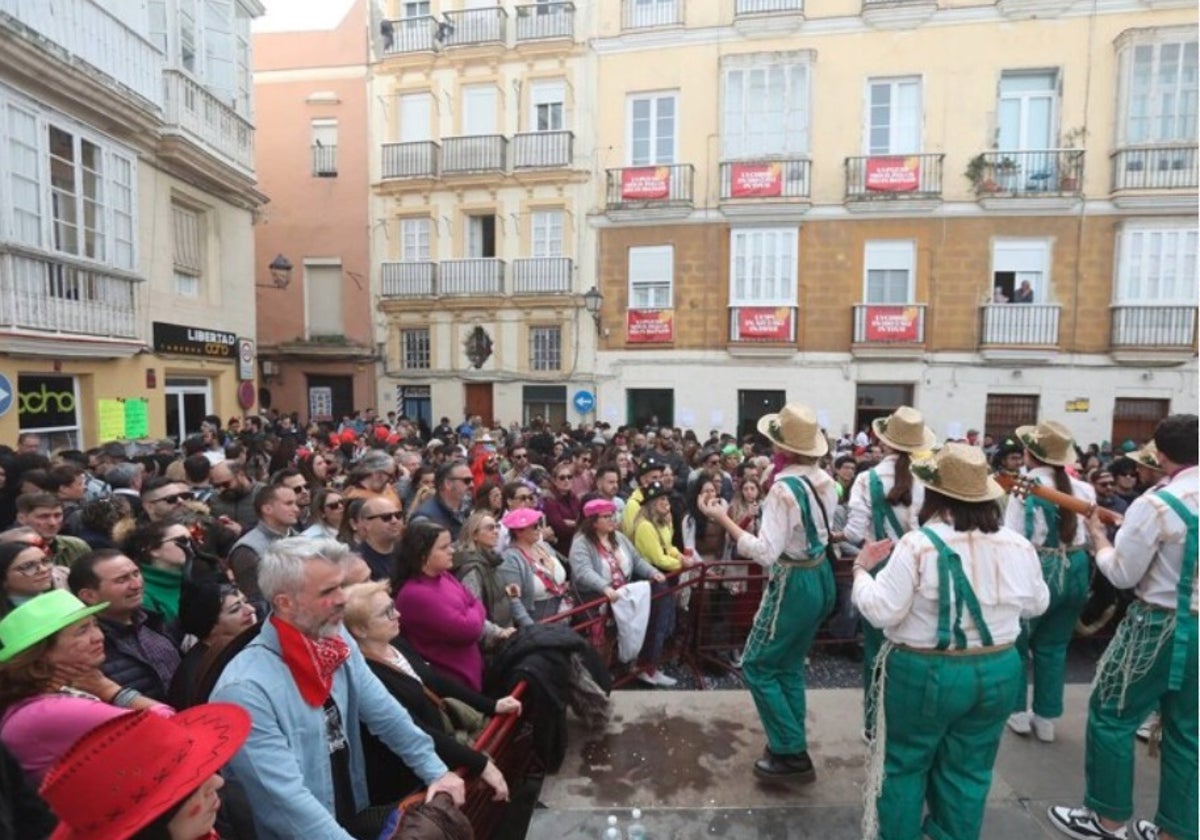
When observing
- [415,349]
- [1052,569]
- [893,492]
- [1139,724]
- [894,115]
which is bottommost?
[1139,724]

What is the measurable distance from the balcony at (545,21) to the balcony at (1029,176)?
34.3 feet

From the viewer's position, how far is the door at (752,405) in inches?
658

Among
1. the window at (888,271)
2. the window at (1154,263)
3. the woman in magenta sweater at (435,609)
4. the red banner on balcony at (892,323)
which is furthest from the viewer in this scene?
the window at (888,271)

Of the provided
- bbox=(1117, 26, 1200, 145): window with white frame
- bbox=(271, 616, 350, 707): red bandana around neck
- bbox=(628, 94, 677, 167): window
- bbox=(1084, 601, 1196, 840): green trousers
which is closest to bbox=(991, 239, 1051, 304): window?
bbox=(1117, 26, 1200, 145): window with white frame

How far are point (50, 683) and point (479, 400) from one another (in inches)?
649

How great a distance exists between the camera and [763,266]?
16.5 metres

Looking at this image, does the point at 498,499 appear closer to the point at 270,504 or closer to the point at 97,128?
the point at 270,504

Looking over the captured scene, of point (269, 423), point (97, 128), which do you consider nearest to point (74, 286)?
point (97, 128)

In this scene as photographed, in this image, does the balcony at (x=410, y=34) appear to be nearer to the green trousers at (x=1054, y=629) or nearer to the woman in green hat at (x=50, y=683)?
the green trousers at (x=1054, y=629)

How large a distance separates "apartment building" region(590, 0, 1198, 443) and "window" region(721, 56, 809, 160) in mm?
49

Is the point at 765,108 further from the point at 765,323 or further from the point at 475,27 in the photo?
the point at 475,27

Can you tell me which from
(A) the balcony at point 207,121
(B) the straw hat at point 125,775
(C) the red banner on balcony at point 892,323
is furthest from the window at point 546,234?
(B) the straw hat at point 125,775

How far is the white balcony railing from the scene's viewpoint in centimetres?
836

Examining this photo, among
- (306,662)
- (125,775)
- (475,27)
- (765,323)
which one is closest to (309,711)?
(306,662)
